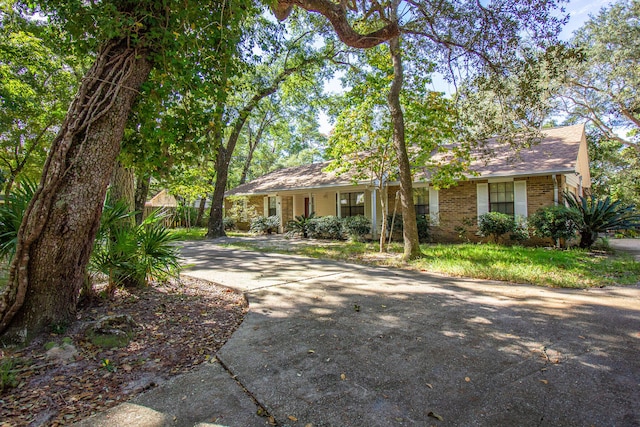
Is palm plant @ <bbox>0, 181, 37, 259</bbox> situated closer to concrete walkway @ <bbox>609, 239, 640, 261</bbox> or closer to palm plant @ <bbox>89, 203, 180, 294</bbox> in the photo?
palm plant @ <bbox>89, 203, 180, 294</bbox>

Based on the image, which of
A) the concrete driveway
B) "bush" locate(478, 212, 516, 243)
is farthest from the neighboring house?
the concrete driveway

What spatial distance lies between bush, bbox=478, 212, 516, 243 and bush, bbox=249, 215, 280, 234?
10.6 m

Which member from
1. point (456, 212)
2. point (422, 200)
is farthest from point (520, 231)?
point (422, 200)

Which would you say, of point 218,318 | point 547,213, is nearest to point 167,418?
point 218,318

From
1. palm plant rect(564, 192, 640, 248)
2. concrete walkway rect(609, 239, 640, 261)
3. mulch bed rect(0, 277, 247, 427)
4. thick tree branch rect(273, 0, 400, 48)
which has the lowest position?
concrete walkway rect(609, 239, 640, 261)

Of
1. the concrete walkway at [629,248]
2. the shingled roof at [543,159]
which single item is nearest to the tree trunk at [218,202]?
the shingled roof at [543,159]

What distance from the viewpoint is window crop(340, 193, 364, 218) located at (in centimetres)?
1553

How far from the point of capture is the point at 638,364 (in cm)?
265

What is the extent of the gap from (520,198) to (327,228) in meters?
7.43

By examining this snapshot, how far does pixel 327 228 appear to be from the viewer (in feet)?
47.6

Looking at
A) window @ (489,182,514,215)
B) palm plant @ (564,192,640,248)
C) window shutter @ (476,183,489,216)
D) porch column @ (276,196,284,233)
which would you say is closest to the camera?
palm plant @ (564,192,640,248)

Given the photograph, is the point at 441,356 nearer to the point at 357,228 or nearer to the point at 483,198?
the point at 483,198

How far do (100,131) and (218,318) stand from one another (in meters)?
2.41

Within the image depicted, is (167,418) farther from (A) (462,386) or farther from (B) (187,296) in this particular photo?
(B) (187,296)
